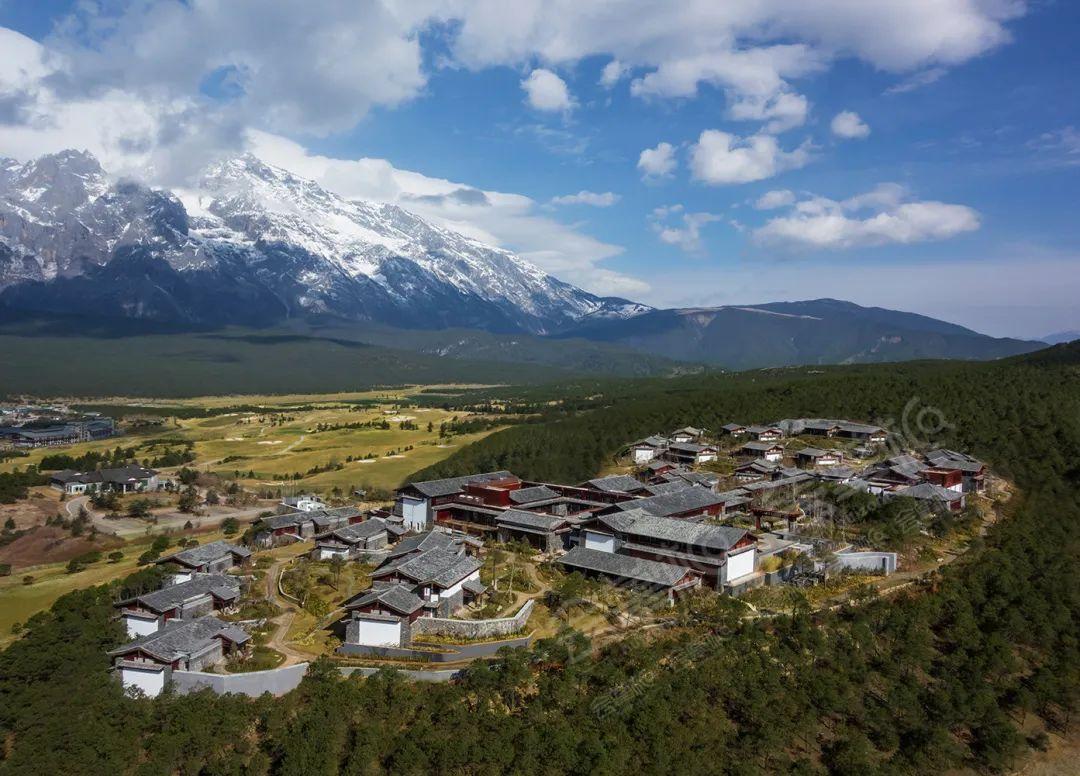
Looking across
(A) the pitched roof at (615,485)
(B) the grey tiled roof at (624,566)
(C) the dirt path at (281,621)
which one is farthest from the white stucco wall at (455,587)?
(A) the pitched roof at (615,485)

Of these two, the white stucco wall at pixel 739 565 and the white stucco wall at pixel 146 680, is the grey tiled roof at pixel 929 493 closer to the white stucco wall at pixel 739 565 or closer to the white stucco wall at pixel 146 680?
the white stucco wall at pixel 739 565

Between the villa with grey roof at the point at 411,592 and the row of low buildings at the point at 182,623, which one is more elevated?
the villa with grey roof at the point at 411,592

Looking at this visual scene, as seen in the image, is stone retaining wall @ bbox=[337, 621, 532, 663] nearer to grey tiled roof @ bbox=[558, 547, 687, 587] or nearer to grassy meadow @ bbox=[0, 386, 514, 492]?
grey tiled roof @ bbox=[558, 547, 687, 587]

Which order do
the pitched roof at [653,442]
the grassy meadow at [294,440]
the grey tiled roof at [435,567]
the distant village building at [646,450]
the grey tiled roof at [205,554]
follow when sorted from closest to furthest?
the grey tiled roof at [435,567], the grey tiled roof at [205,554], the distant village building at [646,450], the pitched roof at [653,442], the grassy meadow at [294,440]

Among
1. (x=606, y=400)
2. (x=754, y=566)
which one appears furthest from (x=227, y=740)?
(x=606, y=400)

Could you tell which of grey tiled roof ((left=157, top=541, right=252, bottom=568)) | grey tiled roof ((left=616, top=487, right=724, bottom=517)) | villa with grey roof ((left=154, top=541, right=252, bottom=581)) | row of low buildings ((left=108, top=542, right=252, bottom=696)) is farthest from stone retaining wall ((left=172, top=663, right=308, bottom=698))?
grey tiled roof ((left=616, top=487, right=724, bottom=517))

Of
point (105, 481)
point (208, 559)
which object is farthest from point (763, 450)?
point (105, 481)
